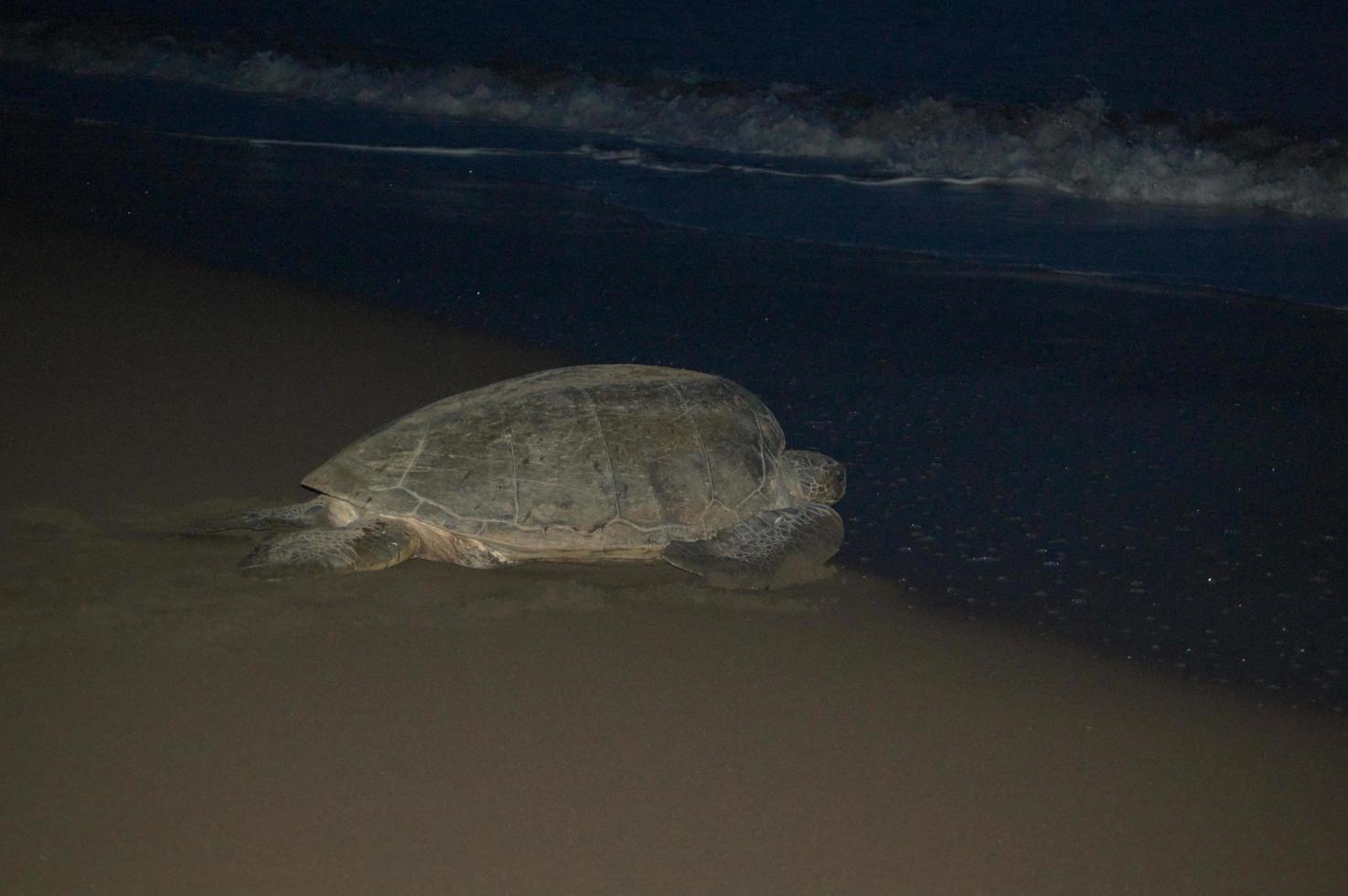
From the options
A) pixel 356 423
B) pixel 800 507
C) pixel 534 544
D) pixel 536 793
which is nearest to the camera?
pixel 536 793

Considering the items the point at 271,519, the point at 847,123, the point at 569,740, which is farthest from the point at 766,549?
the point at 847,123

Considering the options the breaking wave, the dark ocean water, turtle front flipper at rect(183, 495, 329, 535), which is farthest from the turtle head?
the breaking wave

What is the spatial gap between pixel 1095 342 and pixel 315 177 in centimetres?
583

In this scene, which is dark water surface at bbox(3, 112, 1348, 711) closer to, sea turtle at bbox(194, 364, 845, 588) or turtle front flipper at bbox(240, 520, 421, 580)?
sea turtle at bbox(194, 364, 845, 588)

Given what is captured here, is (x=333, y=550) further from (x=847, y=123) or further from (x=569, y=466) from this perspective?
(x=847, y=123)

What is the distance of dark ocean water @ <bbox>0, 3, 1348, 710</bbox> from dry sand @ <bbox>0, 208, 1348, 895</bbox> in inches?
16.5

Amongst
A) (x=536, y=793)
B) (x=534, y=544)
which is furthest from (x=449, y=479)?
(x=536, y=793)

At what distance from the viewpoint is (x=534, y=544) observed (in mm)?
3383

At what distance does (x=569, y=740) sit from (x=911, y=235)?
18.7ft

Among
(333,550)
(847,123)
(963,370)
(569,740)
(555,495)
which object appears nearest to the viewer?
(569,740)

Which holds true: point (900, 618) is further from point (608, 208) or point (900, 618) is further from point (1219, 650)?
point (608, 208)

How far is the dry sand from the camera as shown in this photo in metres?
2.27

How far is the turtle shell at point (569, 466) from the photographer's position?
11.1ft

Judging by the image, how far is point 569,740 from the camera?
8.71 ft
